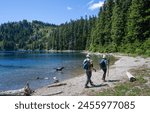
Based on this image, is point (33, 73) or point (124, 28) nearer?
point (33, 73)

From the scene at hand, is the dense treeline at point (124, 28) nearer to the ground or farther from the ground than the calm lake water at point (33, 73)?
farther from the ground

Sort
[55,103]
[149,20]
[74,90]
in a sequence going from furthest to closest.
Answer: [149,20] → [74,90] → [55,103]

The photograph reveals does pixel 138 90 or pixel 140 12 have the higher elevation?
pixel 140 12

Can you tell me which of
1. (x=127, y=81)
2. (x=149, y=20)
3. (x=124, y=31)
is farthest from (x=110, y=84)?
(x=124, y=31)

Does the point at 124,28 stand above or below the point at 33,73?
above

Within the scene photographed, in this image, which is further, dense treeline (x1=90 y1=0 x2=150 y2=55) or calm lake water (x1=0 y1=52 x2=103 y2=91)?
dense treeline (x1=90 y1=0 x2=150 y2=55)

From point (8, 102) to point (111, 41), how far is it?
9085cm

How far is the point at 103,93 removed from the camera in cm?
2402

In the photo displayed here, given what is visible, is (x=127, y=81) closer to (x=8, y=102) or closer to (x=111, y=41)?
(x=8, y=102)

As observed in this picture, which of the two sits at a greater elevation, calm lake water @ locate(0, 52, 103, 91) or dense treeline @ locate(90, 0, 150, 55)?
dense treeline @ locate(90, 0, 150, 55)

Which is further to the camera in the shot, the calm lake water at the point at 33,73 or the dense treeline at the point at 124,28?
the dense treeline at the point at 124,28

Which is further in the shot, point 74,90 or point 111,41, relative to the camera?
point 111,41

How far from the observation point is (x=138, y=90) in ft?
79.7

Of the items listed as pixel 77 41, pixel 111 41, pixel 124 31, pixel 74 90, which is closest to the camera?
pixel 74 90
